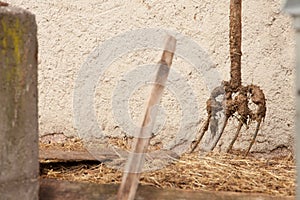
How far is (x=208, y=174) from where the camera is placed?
2.58 metres

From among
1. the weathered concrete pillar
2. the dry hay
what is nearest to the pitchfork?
the dry hay

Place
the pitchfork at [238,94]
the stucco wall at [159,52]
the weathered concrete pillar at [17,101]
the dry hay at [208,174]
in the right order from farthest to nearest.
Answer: the stucco wall at [159,52] → the pitchfork at [238,94] → the dry hay at [208,174] → the weathered concrete pillar at [17,101]

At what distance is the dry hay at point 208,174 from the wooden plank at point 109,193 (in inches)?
2.7

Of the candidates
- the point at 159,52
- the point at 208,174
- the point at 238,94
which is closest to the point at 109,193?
the point at 208,174

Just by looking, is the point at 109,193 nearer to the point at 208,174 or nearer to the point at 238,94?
the point at 208,174

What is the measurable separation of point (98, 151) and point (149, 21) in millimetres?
683

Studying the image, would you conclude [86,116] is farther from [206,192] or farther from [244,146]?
[206,192]

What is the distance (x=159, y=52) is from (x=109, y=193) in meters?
1.06

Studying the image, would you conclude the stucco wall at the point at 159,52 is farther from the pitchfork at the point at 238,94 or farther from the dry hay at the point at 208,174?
the dry hay at the point at 208,174

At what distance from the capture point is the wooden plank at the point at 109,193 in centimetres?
233

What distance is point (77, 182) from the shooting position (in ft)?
7.99

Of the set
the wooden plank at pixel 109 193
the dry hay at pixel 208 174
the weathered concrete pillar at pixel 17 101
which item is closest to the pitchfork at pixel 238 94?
the dry hay at pixel 208 174

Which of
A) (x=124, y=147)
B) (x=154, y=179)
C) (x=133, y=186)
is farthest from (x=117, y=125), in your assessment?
(x=133, y=186)

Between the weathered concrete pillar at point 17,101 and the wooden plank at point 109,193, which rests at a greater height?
the weathered concrete pillar at point 17,101
